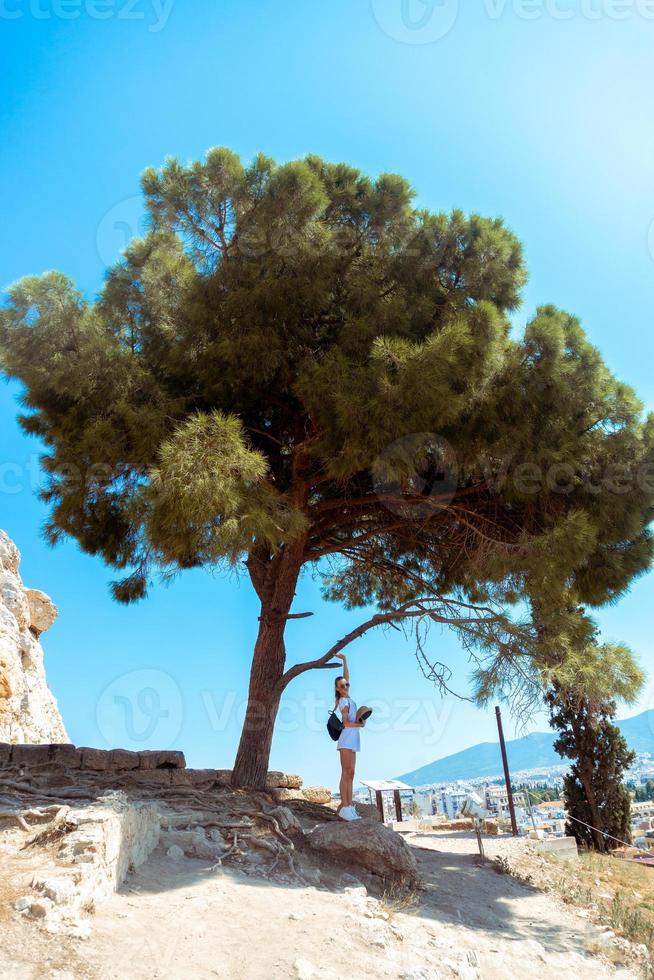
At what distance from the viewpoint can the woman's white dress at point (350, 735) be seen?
720 centimetres

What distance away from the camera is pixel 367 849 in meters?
6.40

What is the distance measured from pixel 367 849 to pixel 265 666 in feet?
8.05

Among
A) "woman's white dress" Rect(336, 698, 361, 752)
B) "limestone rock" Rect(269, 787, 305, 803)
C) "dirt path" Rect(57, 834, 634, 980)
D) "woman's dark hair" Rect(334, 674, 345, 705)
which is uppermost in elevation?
"woman's dark hair" Rect(334, 674, 345, 705)

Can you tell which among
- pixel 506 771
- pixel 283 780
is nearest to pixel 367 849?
pixel 283 780

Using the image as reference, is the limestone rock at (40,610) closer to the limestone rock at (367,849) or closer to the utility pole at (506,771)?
the utility pole at (506,771)

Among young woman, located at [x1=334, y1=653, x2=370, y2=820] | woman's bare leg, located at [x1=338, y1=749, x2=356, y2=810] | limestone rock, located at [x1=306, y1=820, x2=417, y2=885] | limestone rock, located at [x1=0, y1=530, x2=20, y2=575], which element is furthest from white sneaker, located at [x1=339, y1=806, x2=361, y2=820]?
limestone rock, located at [x1=0, y1=530, x2=20, y2=575]

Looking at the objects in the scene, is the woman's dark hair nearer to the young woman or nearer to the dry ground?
the young woman

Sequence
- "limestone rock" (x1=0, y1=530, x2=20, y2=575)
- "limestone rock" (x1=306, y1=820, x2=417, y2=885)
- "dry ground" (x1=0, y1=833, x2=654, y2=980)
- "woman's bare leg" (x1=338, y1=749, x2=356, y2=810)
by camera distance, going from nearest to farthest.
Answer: "dry ground" (x1=0, y1=833, x2=654, y2=980), "limestone rock" (x1=306, y1=820, x2=417, y2=885), "woman's bare leg" (x1=338, y1=749, x2=356, y2=810), "limestone rock" (x1=0, y1=530, x2=20, y2=575)

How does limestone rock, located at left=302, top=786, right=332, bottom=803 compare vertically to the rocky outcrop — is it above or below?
below

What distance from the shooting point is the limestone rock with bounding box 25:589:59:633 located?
1484 centimetres

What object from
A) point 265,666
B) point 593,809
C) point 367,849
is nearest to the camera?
point 367,849

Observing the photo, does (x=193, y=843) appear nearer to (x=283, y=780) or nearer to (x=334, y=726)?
(x=334, y=726)

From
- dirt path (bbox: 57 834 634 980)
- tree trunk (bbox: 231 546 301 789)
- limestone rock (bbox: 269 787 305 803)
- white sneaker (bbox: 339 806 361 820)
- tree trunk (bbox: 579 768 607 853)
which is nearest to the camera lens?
dirt path (bbox: 57 834 634 980)

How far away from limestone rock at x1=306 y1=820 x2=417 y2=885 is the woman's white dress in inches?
29.7
